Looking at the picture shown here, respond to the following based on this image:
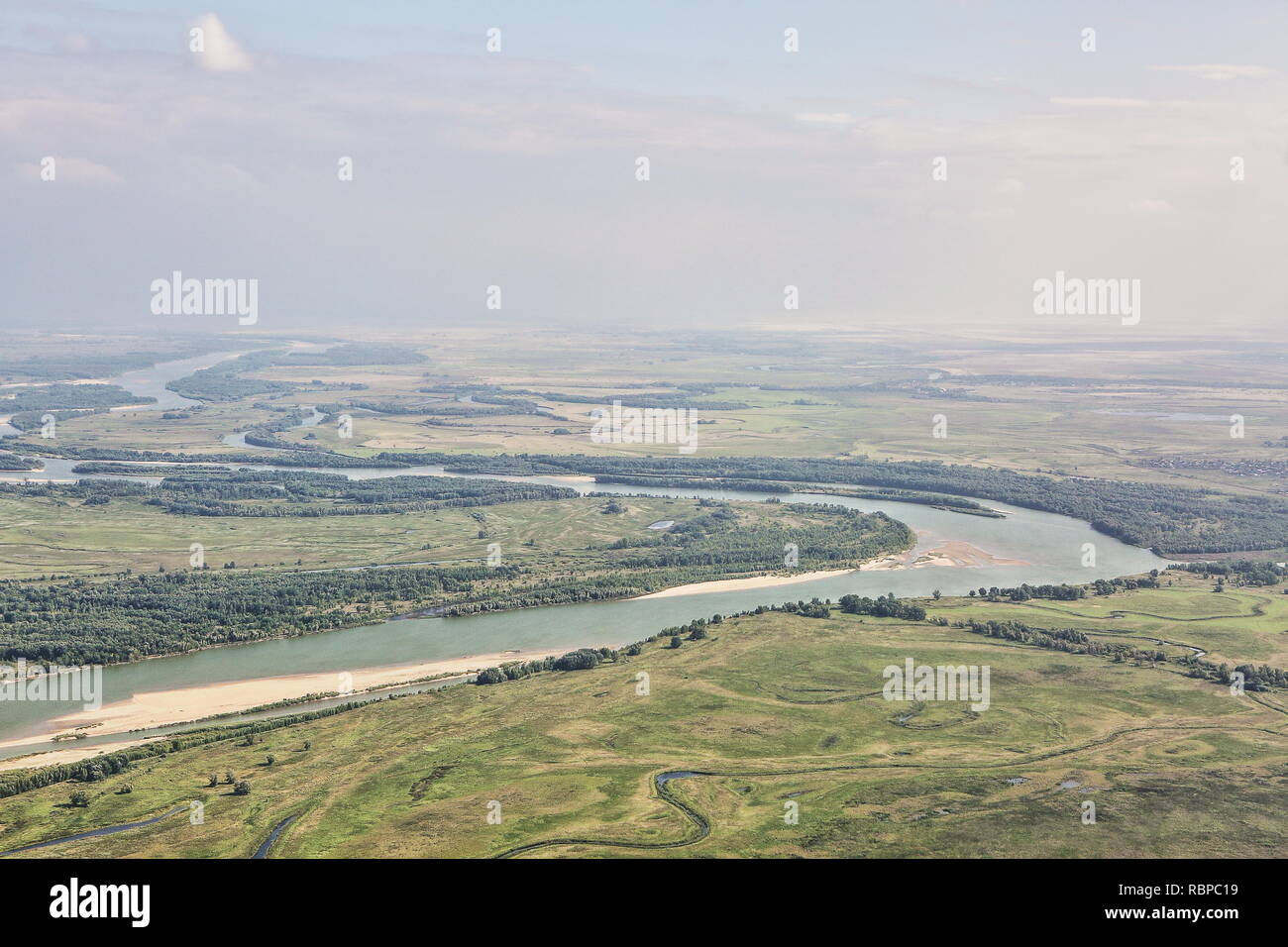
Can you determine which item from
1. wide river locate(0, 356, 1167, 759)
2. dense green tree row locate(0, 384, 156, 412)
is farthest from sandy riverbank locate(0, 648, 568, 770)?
dense green tree row locate(0, 384, 156, 412)

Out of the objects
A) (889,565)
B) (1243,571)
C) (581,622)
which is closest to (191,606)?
(581,622)

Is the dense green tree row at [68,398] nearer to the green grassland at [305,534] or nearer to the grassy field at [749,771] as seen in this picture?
the green grassland at [305,534]

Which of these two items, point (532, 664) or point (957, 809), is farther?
point (532, 664)

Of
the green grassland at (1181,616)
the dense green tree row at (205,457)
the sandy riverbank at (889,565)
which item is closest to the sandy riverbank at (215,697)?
the sandy riverbank at (889,565)
